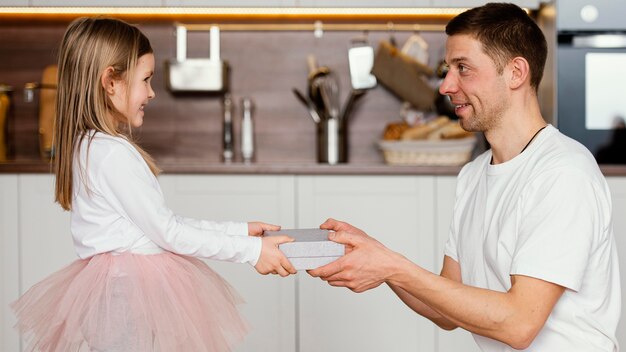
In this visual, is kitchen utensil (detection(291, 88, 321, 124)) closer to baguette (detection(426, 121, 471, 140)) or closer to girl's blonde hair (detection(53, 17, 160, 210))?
baguette (detection(426, 121, 471, 140))

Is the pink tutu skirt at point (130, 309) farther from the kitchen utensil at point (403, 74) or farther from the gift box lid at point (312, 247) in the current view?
the kitchen utensil at point (403, 74)

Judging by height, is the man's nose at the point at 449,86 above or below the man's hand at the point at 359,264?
above

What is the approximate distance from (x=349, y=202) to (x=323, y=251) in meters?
1.32

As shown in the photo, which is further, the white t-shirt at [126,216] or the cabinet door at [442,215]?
the cabinet door at [442,215]

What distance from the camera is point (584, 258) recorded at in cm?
144

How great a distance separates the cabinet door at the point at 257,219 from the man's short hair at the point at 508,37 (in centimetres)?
136

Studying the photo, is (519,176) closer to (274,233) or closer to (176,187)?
(274,233)

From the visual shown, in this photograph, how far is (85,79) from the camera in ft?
5.98

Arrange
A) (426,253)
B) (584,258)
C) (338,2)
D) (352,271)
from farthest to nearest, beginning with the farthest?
1. (338,2)
2. (426,253)
3. (352,271)
4. (584,258)

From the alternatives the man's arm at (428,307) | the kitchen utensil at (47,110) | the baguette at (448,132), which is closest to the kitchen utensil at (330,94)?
the baguette at (448,132)

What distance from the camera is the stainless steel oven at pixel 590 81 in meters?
2.97

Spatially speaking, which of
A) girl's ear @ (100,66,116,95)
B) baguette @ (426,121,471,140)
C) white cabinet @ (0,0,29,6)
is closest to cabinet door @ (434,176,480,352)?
baguette @ (426,121,471,140)

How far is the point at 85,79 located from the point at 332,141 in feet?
5.07

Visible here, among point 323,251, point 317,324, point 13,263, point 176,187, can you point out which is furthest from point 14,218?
point 323,251
